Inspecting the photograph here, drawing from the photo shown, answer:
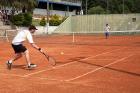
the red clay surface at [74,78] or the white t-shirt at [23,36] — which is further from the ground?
the white t-shirt at [23,36]

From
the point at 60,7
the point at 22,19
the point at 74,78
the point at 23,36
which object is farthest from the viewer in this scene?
the point at 60,7

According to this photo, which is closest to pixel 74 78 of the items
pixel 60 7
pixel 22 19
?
pixel 22 19

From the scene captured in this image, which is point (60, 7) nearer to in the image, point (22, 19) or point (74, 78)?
point (22, 19)

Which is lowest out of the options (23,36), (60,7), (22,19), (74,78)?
(74,78)

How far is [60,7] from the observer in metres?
100

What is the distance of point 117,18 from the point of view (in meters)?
49.6

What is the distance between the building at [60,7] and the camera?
8778cm

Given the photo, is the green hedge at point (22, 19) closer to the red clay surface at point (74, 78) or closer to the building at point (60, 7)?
the building at point (60, 7)

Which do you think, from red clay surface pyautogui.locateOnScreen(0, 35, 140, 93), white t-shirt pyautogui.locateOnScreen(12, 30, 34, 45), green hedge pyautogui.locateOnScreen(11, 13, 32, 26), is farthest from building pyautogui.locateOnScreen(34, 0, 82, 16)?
white t-shirt pyautogui.locateOnScreen(12, 30, 34, 45)

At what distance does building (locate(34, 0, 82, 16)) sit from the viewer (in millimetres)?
87781

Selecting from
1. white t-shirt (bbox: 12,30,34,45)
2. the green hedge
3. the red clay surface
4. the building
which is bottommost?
the red clay surface

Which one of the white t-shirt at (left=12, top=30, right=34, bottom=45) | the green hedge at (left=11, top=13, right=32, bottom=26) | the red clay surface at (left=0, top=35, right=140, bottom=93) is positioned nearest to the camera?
the red clay surface at (left=0, top=35, right=140, bottom=93)

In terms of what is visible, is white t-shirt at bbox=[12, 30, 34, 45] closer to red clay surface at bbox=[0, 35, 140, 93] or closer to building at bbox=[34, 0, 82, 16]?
red clay surface at bbox=[0, 35, 140, 93]

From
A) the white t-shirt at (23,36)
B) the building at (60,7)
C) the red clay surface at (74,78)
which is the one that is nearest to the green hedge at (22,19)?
the building at (60,7)
